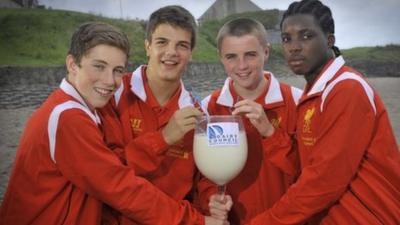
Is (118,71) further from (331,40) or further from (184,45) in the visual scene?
(331,40)

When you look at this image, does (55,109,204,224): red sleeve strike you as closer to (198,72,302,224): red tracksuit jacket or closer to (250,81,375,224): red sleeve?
(198,72,302,224): red tracksuit jacket

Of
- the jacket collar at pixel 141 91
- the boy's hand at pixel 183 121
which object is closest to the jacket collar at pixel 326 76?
the boy's hand at pixel 183 121

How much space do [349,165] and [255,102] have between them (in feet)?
2.05

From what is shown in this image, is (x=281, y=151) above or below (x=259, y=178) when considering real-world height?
above

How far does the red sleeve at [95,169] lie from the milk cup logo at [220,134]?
0.37m

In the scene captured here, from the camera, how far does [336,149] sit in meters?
1.63

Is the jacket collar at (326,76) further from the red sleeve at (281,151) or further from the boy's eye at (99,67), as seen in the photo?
the boy's eye at (99,67)

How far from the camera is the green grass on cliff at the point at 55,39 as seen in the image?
14.4 meters

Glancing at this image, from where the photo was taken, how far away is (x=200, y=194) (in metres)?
2.23

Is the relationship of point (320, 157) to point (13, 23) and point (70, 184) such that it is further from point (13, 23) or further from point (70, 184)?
point (13, 23)

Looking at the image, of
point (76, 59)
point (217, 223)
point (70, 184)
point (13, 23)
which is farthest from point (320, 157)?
point (13, 23)

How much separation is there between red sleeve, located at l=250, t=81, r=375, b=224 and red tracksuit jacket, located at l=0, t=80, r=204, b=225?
64cm

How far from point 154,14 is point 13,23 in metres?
13.8

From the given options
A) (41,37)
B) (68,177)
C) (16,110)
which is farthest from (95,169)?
(41,37)
